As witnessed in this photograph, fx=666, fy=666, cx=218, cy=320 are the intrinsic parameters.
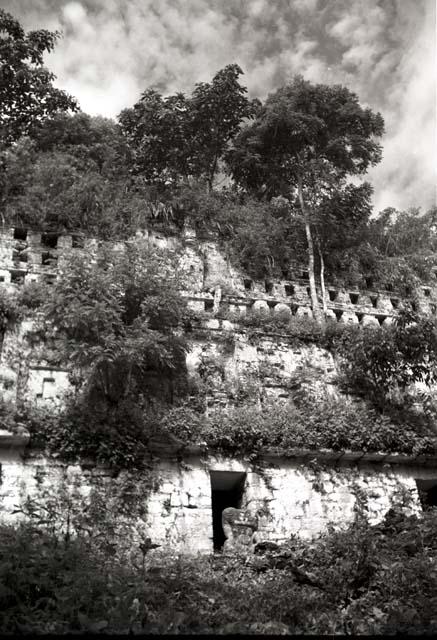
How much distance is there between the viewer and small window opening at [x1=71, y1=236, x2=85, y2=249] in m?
17.7

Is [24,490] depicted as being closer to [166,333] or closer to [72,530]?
[72,530]

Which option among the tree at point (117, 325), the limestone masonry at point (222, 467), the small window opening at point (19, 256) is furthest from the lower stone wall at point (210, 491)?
the small window opening at point (19, 256)

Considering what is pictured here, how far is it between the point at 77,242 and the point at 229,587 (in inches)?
445

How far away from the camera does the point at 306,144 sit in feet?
70.0

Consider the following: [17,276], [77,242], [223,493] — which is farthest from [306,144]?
[223,493]

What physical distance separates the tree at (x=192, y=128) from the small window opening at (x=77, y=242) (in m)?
5.07

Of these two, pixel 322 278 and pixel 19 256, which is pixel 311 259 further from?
pixel 19 256

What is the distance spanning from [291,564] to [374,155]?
15790 mm

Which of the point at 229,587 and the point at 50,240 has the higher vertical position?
the point at 50,240

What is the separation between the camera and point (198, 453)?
1240cm

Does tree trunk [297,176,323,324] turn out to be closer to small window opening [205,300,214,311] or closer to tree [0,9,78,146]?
small window opening [205,300,214,311]

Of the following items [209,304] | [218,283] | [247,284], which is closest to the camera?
[209,304]

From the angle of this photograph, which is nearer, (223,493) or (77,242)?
(223,493)

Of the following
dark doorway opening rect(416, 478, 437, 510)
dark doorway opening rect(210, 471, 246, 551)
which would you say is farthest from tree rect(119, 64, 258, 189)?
dark doorway opening rect(416, 478, 437, 510)
